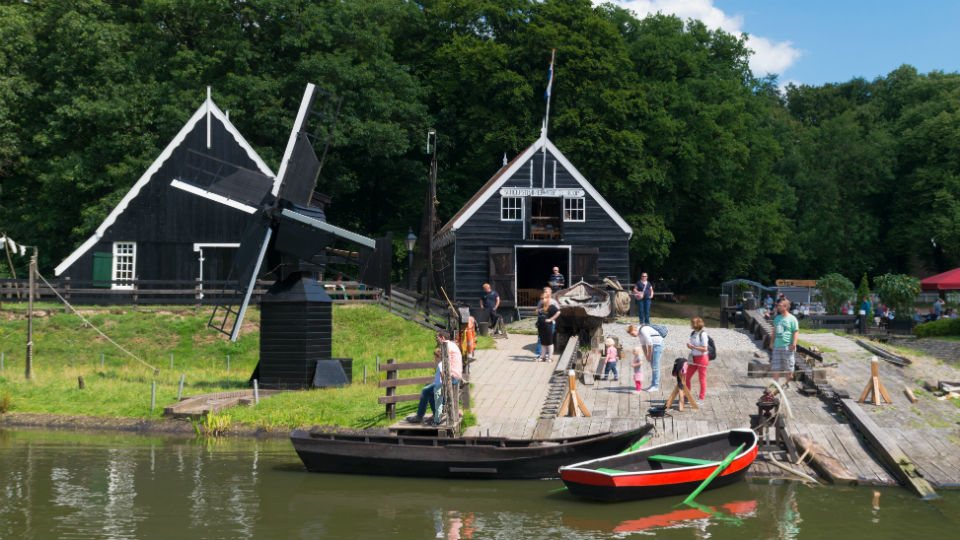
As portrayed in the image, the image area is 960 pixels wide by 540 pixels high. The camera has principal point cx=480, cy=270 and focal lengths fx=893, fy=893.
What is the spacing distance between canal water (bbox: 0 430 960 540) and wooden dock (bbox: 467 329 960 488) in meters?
1.42

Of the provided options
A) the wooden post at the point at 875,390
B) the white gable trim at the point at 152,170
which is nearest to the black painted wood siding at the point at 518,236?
the white gable trim at the point at 152,170

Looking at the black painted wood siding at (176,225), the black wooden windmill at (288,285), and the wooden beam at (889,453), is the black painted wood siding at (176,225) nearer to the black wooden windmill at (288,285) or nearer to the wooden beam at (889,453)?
the black wooden windmill at (288,285)

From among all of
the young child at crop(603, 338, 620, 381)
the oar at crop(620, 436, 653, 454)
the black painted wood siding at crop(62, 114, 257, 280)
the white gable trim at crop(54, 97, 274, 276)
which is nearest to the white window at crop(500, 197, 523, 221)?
the white gable trim at crop(54, 97, 274, 276)

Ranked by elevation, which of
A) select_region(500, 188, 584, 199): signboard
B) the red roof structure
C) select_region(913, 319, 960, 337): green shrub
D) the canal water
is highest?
select_region(500, 188, 584, 199): signboard

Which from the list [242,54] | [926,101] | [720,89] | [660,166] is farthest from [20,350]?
[926,101]

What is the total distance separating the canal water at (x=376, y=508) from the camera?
12070mm

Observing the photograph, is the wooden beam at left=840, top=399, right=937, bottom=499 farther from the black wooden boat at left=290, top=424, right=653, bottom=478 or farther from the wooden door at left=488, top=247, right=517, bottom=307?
the wooden door at left=488, top=247, right=517, bottom=307

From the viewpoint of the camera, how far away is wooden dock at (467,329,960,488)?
50.0 ft

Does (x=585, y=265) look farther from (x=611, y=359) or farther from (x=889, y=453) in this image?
(x=889, y=453)

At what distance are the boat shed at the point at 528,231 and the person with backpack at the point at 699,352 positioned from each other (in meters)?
17.9

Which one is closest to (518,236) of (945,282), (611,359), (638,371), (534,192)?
(534,192)

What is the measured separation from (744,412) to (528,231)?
19.4m

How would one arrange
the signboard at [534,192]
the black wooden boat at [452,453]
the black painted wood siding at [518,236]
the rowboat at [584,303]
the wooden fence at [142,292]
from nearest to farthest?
the black wooden boat at [452,453] → the rowboat at [584,303] → the wooden fence at [142,292] → the signboard at [534,192] → the black painted wood siding at [518,236]

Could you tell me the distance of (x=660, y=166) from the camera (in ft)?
147
